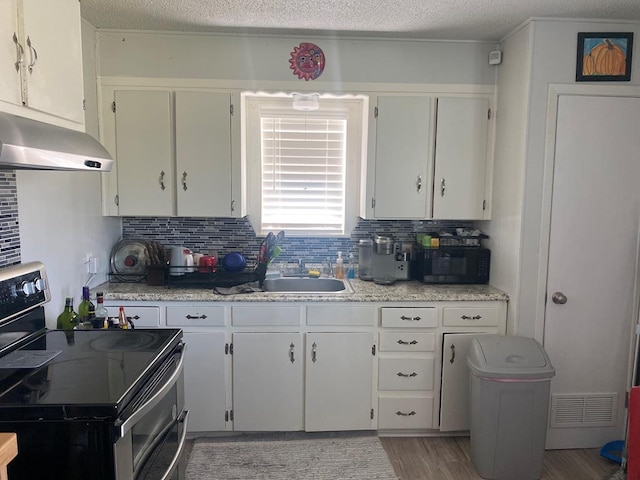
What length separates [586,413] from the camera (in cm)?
255

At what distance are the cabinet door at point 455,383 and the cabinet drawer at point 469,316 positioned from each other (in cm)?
6

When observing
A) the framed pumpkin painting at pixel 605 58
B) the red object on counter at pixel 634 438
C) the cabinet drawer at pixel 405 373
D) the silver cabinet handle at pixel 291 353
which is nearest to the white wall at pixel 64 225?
the silver cabinet handle at pixel 291 353

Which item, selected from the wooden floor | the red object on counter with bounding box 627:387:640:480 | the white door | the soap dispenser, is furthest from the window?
the red object on counter with bounding box 627:387:640:480

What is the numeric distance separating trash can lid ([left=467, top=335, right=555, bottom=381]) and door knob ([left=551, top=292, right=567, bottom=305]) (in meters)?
0.27

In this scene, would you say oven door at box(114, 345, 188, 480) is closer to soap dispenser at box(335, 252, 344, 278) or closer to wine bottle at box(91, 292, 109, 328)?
wine bottle at box(91, 292, 109, 328)

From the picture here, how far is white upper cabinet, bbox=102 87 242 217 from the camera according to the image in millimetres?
2666

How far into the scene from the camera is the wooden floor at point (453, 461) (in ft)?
7.67

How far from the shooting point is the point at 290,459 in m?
2.44

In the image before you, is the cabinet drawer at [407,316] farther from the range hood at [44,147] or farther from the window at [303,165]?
the range hood at [44,147]

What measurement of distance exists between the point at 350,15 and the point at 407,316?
1.65m

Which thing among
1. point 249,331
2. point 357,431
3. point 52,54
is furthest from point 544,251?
point 52,54

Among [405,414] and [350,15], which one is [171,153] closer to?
[350,15]

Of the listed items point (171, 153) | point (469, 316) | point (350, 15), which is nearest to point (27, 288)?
point (171, 153)

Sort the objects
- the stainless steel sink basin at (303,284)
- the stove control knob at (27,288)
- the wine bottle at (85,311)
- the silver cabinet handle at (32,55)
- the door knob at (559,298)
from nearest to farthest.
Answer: the silver cabinet handle at (32,55), the stove control knob at (27,288), the wine bottle at (85,311), the door knob at (559,298), the stainless steel sink basin at (303,284)
